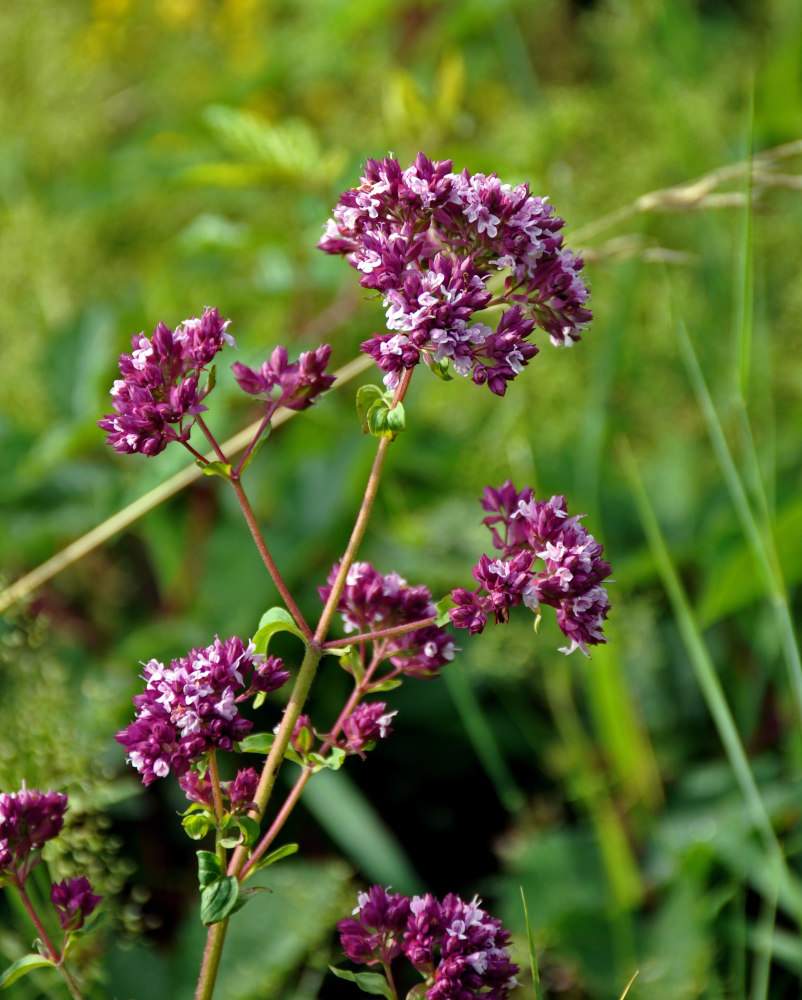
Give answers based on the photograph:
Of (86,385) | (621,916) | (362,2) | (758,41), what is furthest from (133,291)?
(758,41)

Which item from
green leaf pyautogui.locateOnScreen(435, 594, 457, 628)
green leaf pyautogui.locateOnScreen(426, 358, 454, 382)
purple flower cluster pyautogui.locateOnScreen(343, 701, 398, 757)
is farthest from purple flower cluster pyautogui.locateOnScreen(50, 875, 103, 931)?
green leaf pyautogui.locateOnScreen(426, 358, 454, 382)

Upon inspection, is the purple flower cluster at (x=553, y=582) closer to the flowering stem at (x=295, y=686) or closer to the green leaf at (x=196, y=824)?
the flowering stem at (x=295, y=686)

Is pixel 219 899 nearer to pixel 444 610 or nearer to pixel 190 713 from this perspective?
pixel 190 713

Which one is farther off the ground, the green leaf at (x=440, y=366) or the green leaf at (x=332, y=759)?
the green leaf at (x=440, y=366)

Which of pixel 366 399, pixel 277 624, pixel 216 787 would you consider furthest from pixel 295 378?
pixel 216 787

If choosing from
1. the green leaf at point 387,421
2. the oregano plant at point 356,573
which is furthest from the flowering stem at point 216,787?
the green leaf at point 387,421

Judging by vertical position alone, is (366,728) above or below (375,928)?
above

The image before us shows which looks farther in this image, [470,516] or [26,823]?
[470,516]
